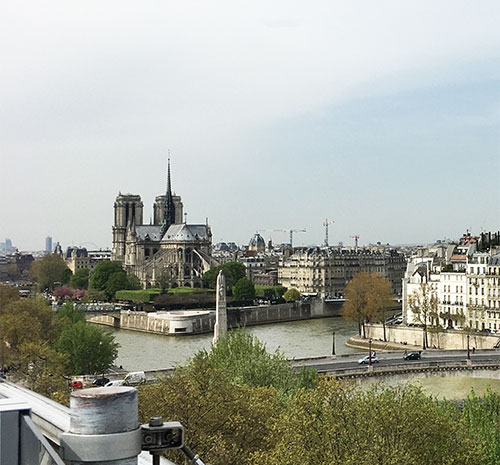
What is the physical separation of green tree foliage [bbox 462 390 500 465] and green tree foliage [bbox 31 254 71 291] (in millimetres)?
35799

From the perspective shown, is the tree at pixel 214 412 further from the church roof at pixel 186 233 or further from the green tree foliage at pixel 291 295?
the church roof at pixel 186 233

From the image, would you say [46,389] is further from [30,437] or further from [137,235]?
[137,235]

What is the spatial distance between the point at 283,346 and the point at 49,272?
83.7ft

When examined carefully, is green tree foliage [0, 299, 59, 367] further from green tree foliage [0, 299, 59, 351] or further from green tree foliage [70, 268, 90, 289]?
green tree foliage [70, 268, 90, 289]

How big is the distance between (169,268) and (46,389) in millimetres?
35441

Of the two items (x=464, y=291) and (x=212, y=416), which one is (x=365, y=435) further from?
(x=464, y=291)

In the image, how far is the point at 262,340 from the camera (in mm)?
25688

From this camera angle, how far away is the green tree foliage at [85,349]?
1575 cm

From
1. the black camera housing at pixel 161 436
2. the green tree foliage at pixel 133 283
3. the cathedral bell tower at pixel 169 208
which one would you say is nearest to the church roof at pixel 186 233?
the cathedral bell tower at pixel 169 208

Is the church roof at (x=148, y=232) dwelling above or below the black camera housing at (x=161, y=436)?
above

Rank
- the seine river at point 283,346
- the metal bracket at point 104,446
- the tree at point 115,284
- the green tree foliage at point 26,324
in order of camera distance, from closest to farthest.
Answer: the metal bracket at point 104,446
the green tree foliage at point 26,324
the seine river at point 283,346
the tree at point 115,284

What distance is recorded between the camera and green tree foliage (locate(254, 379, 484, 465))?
19.6 feet

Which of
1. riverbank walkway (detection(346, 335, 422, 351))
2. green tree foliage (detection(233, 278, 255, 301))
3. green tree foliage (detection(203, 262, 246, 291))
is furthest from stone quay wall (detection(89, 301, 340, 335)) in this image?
green tree foliage (detection(203, 262, 246, 291))

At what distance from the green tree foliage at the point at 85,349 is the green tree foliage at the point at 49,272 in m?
27.7
